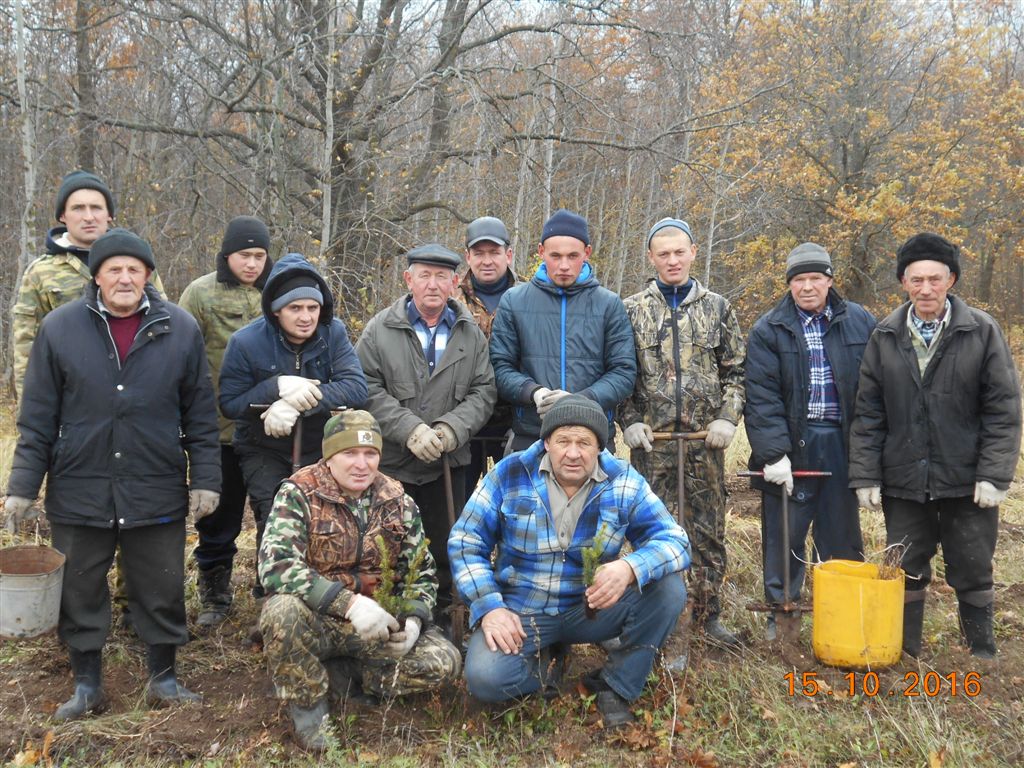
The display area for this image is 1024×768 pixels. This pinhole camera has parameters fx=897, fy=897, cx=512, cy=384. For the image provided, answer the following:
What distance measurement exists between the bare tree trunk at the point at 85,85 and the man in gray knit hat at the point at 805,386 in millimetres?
9623

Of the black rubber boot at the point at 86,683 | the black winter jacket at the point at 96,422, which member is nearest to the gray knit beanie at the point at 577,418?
the black winter jacket at the point at 96,422

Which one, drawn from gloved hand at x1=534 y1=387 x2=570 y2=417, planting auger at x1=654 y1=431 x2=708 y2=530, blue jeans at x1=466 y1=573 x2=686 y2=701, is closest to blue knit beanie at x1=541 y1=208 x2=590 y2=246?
gloved hand at x1=534 y1=387 x2=570 y2=417

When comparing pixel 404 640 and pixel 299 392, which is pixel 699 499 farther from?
pixel 299 392

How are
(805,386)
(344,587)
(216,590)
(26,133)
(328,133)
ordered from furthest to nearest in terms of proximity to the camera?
(26,133), (328,133), (216,590), (805,386), (344,587)

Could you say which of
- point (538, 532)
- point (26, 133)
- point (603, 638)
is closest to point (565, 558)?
point (538, 532)

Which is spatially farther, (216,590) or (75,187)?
(216,590)

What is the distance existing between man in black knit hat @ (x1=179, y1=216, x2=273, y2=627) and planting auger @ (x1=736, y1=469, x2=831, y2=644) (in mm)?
2924

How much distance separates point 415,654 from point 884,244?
2058 cm

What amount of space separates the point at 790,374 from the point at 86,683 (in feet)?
13.0

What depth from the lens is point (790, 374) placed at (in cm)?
508

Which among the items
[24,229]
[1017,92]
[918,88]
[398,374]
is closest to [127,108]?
[24,229]

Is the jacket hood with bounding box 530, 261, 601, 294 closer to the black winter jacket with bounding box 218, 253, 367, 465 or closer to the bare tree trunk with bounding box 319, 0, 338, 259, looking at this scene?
the black winter jacket with bounding box 218, 253, 367, 465

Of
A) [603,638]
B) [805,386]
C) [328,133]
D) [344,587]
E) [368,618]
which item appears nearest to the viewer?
[368,618]

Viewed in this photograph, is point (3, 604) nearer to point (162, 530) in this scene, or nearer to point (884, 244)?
point (162, 530)
